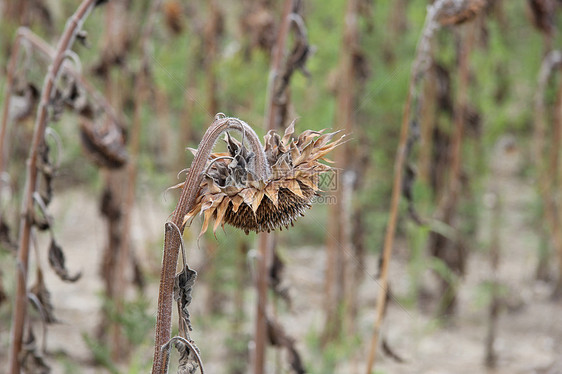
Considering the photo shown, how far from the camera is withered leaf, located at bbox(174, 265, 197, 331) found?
742mm

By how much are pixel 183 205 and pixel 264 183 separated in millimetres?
103

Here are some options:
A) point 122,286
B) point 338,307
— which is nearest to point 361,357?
point 338,307

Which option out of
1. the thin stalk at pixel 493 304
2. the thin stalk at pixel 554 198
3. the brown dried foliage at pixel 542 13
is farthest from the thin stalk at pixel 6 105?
the thin stalk at pixel 554 198

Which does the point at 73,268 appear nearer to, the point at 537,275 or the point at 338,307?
the point at 338,307

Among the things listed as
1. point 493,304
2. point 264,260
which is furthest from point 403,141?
point 493,304

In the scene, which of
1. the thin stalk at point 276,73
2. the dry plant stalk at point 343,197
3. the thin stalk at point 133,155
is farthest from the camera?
the dry plant stalk at point 343,197

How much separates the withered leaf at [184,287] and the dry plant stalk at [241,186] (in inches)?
0.5

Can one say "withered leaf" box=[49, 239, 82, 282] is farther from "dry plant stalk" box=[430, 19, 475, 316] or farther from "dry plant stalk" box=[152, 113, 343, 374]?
"dry plant stalk" box=[430, 19, 475, 316]

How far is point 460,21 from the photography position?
134 centimetres

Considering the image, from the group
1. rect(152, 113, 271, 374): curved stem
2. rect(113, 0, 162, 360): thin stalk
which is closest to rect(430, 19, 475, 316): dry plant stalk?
rect(113, 0, 162, 360): thin stalk

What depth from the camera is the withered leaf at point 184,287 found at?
74cm

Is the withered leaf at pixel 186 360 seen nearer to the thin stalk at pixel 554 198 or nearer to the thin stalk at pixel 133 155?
the thin stalk at pixel 133 155

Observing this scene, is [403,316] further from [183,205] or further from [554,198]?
[183,205]

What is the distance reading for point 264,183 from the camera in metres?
0.73
